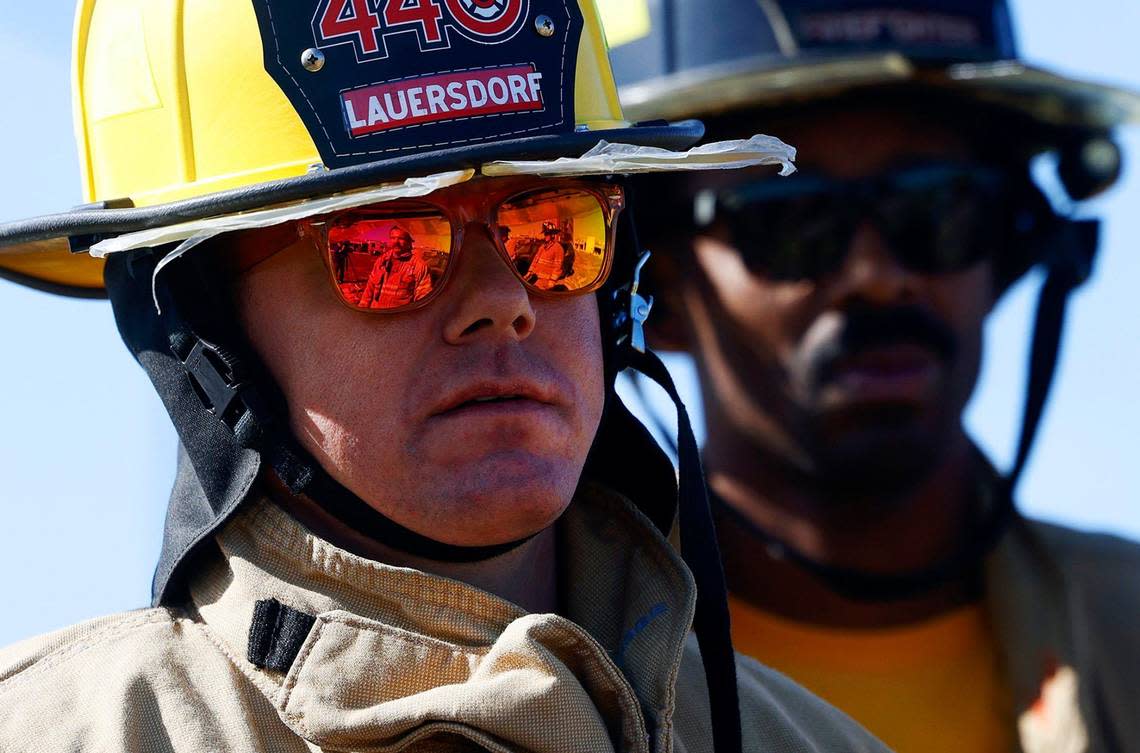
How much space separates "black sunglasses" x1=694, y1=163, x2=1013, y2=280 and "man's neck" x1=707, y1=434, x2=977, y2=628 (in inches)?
17.9

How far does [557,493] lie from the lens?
7.96 feet

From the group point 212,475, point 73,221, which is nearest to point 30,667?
point 212,475

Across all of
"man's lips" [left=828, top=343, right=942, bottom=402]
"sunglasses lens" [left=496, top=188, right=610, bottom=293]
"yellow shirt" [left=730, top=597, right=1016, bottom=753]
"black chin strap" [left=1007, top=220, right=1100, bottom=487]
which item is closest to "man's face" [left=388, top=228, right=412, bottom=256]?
"sunglasses lens" [left=496, top=188, right=610, bottom=293]

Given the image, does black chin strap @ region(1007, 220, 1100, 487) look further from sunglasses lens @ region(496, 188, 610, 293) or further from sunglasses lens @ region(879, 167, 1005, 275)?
sunglasses lens @ region(496, 188, 610, 293)

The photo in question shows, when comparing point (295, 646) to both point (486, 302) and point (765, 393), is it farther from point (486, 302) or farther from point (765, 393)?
point (765, 393)

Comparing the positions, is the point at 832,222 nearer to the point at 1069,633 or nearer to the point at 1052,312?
the point at 1052,312

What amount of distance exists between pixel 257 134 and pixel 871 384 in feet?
7.53

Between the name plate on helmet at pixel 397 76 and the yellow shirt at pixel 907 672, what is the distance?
6.76 ft

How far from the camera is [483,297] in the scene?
7.88 feet

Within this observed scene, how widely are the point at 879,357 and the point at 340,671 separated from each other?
2.43 m

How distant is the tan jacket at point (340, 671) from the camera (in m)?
2.23

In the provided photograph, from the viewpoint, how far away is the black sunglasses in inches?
175

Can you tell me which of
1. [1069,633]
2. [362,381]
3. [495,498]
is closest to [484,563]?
[495,498]

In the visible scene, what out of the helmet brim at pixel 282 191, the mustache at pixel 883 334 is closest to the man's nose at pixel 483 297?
the helmet brim at pixel 282 191
